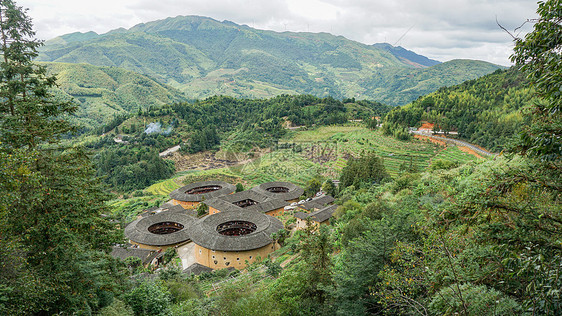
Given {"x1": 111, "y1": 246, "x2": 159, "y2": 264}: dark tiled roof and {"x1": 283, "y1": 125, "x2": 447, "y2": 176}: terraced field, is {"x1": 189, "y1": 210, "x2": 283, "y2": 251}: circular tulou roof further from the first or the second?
{"x1": 283, "y1": 125, "x2": 447, "y2": 176}: terraced field

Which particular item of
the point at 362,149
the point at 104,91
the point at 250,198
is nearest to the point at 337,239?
the point at 250,198

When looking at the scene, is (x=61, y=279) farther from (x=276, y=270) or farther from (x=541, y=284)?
(x=276, y=270)

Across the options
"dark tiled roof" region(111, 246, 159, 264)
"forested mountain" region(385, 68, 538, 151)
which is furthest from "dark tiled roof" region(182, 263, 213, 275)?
"forested mountain" region(385, 68, 538, 151)

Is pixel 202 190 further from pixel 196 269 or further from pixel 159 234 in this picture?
pixel 196 269

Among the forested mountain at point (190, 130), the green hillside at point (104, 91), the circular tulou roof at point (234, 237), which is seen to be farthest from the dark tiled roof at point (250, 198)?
the green hillside at point (104, 91)

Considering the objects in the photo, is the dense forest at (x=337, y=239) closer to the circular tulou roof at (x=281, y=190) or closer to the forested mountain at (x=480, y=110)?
the circular tulou roof at (x=281, y=190)

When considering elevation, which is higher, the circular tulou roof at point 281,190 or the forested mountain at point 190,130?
the forested mountain at point 190,130

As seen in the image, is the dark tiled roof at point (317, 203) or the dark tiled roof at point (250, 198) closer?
the dark tiled roof at point (317, 203)

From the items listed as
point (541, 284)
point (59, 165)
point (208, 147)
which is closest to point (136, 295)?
point (59, 165)
